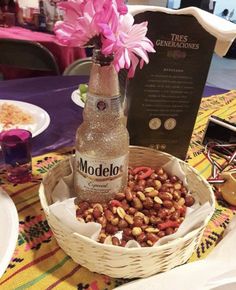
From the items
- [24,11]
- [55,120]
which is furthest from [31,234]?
[24,11]

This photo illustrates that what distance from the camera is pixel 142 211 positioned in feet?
1.93

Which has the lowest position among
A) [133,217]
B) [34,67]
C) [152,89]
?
[34,67]

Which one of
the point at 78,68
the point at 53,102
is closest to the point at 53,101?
the point at 53,102

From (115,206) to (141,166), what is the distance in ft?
0.61

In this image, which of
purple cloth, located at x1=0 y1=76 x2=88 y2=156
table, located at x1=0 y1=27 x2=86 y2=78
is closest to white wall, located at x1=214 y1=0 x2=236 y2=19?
table, located at x1=0 y1=27 x2=86 y2=78

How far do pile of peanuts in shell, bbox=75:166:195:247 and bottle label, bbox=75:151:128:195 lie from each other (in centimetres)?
3

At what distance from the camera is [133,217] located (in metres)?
0.56

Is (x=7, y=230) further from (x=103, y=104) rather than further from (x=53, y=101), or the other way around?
(x=53, y=101)

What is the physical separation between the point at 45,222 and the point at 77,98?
1.99 ft

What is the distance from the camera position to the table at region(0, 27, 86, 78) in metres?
2.00

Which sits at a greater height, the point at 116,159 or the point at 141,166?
the point at 116,159

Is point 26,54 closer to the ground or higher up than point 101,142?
closer to the ground

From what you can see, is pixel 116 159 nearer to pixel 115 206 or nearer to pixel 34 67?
pixel 115 206

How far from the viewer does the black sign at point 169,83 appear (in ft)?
2.20
